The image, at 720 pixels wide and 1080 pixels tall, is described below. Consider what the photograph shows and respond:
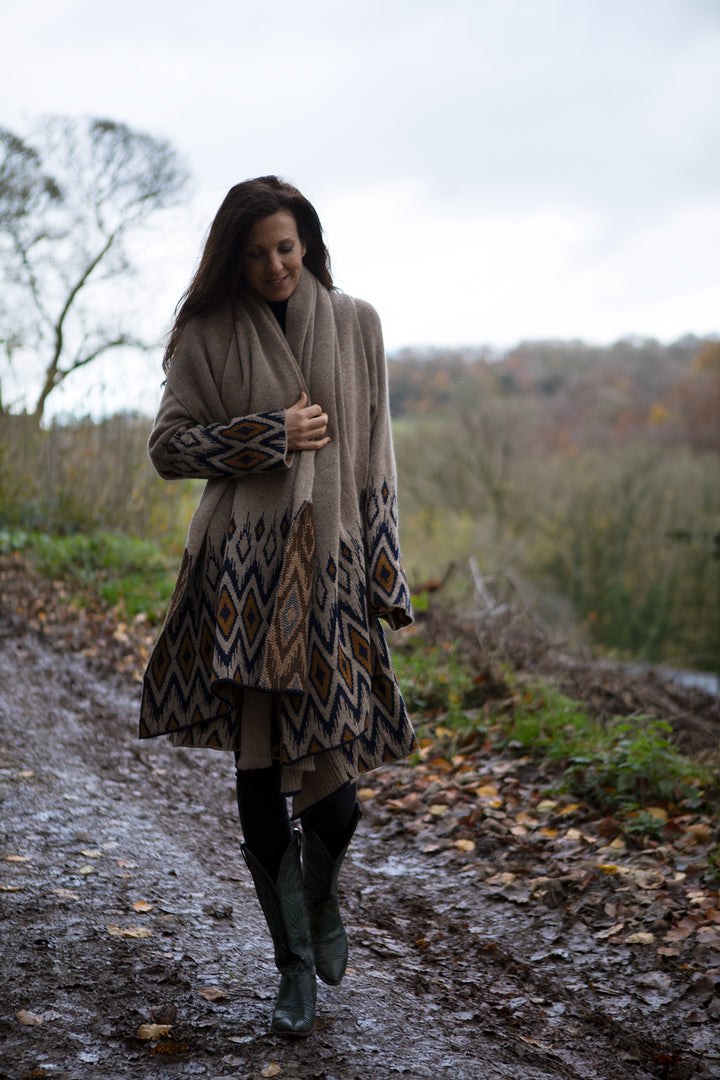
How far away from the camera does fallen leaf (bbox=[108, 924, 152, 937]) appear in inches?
107

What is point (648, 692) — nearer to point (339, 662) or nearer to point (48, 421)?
point (339, 662)

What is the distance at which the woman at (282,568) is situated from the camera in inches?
84.8

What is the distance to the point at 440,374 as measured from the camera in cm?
2170

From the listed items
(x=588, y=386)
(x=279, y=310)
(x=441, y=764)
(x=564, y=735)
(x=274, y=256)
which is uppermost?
(x=588, y=386)

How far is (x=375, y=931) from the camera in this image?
306 cm

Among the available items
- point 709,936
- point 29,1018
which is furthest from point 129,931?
point 709,936

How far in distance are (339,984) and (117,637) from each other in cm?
465

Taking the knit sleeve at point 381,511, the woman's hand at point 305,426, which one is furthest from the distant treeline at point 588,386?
the woman's hand at point 305,426

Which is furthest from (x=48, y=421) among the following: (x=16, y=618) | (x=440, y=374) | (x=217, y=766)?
(x=440, y=374)

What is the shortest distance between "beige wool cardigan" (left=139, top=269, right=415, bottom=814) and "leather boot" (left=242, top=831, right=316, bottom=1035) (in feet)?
0.59

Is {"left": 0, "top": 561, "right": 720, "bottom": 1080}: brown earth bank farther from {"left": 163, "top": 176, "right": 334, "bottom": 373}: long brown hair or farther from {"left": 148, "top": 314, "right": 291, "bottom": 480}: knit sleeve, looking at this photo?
{"left": 163, "top": 176, "right": 334, "bottom": 373}: long brown hair

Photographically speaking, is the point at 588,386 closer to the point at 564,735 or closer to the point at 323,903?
the point at 564,735

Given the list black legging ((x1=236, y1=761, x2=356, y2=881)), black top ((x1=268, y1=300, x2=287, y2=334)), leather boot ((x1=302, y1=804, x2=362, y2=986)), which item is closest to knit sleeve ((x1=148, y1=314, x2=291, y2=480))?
black top ((x1=268, y1=300, x2=287, y2=334))

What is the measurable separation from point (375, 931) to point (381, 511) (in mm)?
1591
